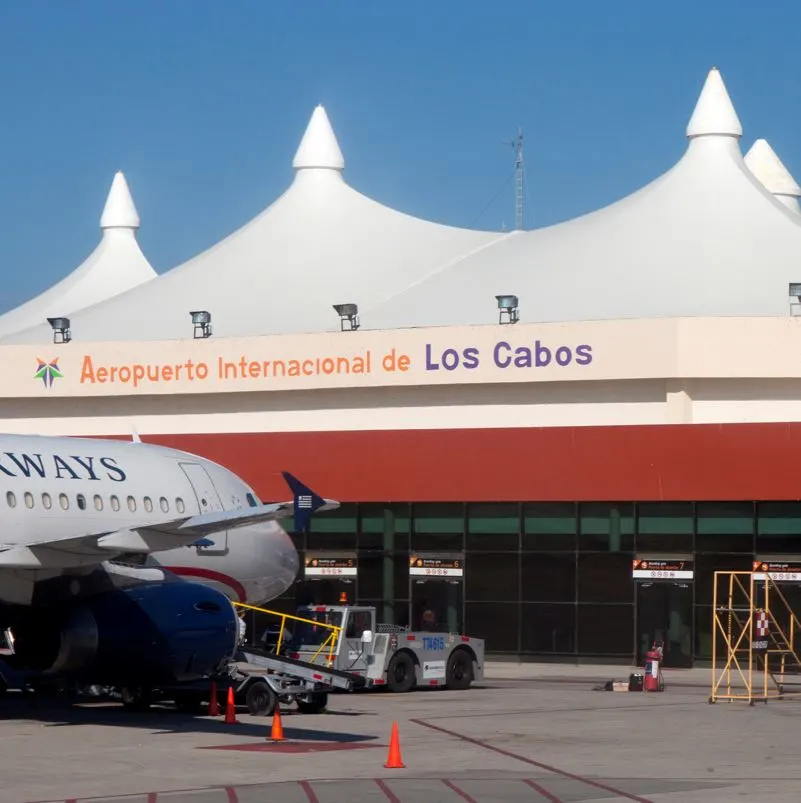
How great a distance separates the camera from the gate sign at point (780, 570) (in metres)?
39.9

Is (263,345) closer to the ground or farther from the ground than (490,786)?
farther from the ground

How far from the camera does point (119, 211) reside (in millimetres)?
73812

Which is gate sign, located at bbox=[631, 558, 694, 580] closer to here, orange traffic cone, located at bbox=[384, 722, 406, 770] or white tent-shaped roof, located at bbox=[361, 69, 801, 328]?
white tent-shaped roof, located at bbox=[361, 69, 801, 328]

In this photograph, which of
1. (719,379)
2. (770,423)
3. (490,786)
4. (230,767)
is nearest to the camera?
(490,786)

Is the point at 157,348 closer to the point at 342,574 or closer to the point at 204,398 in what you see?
the point at 204,398

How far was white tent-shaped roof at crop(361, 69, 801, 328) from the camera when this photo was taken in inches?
1930

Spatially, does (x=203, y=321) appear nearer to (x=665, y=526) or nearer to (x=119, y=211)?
(x=665, y=526)

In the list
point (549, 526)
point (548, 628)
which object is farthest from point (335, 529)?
point (548, 628)

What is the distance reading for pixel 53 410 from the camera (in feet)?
165

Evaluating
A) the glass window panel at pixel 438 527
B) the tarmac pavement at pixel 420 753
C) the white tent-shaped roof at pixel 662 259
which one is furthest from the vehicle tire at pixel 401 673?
the white tent-shaped roof at pixel 662 259

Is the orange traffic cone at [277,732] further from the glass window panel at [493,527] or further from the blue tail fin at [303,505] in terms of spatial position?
the glass window panel at [493,527]

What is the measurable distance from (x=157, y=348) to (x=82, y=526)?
22.9m

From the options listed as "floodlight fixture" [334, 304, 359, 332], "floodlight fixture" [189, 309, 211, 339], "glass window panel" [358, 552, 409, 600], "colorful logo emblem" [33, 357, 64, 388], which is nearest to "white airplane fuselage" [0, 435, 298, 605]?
"glass window panel" [358, 552, 409, 600]

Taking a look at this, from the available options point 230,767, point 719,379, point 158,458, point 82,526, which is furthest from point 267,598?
point 719,379
